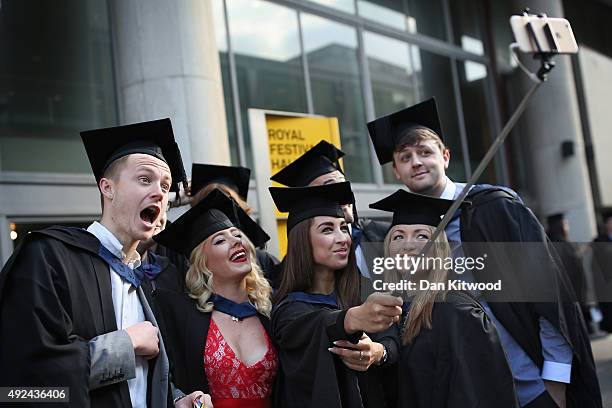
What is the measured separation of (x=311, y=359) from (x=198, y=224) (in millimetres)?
1156

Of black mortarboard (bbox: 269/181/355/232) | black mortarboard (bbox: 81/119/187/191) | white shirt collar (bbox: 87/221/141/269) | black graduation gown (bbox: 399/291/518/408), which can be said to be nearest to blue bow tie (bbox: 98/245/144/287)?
white shirt collar (bbox: 87/221/141/269)

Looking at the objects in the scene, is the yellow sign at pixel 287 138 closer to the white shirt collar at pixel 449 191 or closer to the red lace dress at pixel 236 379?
the white shirt collar at pixel 449 191

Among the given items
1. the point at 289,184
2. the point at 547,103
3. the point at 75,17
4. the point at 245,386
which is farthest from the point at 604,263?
the point at 547,103

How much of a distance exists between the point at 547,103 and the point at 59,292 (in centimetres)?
1300

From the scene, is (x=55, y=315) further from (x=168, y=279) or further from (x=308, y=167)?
(x=308, y=167)

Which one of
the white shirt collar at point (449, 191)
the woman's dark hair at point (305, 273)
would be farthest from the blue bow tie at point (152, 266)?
the white shirt collar at point (449, 191)

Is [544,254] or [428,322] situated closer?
[428,322]

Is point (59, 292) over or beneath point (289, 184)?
beneath

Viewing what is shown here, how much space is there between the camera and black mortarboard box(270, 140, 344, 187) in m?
4.66

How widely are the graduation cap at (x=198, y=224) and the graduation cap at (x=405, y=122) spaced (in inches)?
43.3

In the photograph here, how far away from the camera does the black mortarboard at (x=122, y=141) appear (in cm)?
286

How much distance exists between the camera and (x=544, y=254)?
10.8 ft

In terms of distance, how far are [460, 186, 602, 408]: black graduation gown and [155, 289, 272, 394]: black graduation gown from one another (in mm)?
1250

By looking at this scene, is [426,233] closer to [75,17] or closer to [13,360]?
[13,360]
